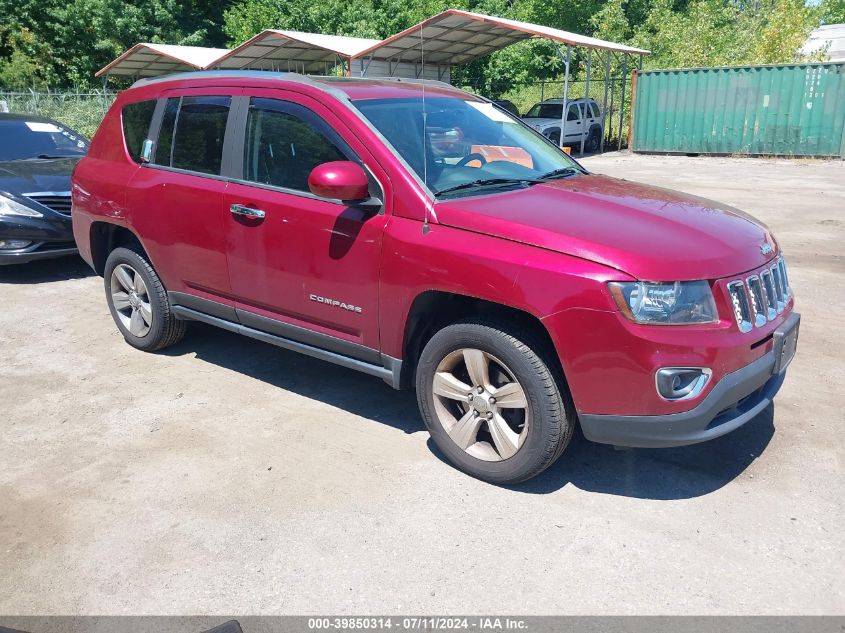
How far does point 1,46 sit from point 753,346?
125ft

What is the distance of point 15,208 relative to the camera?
702 cm

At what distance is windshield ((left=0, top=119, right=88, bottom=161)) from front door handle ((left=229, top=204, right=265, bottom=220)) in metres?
5.28

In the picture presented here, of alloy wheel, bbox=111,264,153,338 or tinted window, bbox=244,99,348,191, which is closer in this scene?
tinted window, bbox=244,99,348,191

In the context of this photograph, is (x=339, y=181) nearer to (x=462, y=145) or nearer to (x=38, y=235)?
(x=462, y=145)

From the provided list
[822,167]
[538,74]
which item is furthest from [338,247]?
[538,74]

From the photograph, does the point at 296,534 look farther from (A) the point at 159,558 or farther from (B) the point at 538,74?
(B) the point at 538,74

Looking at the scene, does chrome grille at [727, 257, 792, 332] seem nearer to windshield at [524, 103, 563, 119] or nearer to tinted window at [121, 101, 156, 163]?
tinted window at [121, 101, 156, 163]

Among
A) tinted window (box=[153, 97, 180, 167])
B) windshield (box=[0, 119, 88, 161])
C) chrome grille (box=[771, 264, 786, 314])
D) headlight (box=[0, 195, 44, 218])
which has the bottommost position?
headlight (box=[0, 195, 44, 218])

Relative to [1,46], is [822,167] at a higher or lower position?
lower

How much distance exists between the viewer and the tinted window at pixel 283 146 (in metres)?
3.92

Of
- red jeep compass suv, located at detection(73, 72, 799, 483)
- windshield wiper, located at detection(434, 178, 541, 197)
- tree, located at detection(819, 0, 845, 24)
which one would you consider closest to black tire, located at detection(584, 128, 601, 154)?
red jeep compass suv, located at detection(73, 72, 799, 483)

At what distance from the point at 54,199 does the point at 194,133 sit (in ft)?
11.3

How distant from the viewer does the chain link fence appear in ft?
74.3

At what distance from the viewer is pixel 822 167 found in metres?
18.5
